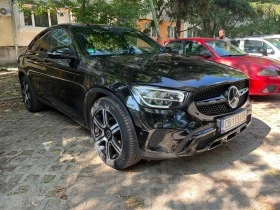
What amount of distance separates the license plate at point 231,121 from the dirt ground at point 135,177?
51cm

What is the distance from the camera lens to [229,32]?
82.4 ft

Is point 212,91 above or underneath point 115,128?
above

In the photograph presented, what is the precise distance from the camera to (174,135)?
286cm

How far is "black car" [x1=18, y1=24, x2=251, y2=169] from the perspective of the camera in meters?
2.88

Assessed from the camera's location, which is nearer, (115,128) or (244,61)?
(115,128)

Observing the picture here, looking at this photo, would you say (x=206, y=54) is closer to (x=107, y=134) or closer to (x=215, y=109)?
(x=215, y=109)

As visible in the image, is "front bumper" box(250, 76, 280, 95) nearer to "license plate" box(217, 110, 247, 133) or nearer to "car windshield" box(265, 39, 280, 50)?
"license plate" box(217, 110, 247, 133)

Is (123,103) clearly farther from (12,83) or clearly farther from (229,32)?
(229,32)

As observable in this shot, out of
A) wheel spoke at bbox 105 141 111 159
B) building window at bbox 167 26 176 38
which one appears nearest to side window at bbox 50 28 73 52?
wheel spoke at bbox 105 141 111 159

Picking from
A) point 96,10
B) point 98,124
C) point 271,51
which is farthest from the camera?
point 271,51

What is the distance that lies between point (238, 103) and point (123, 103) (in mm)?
1382

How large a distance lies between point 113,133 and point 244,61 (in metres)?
4.15

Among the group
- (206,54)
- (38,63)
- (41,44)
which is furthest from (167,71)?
(206,54)

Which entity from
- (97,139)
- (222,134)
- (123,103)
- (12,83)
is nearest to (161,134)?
(123,103)
